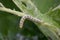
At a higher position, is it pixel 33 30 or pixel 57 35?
pixel 33 30

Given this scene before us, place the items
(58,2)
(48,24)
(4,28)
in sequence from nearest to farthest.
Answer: (48,24)
(58,2)
(4,28)

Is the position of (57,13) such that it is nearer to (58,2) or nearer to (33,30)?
(58,2)

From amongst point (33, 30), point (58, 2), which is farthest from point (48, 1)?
point (33, 30)

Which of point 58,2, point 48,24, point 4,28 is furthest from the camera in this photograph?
point 4,28

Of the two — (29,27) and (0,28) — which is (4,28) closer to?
(0,28)

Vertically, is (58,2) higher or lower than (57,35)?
higher

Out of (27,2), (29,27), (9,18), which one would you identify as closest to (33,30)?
(29,27)

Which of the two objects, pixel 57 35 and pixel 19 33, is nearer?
pixel 57 35

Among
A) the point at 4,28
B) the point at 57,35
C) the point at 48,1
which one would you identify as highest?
the point at 4,28

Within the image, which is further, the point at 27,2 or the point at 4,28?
the point at 4,28
